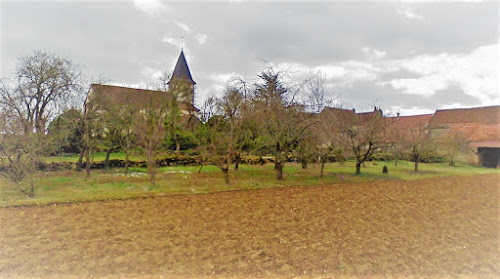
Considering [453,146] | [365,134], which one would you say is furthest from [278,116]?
[453,146]

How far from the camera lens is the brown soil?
14.3 ft

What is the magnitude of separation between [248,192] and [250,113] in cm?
546

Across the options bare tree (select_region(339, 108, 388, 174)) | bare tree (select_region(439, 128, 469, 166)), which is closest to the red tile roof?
bare tree (select_region(439, 128, 469, 166))

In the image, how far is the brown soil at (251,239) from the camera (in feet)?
14.3

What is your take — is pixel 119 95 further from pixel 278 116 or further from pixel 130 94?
pixel 278 116

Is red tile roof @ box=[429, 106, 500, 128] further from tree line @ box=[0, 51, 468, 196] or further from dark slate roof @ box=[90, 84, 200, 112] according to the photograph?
dark slate roof @ box=[90, 84, 200, 112]

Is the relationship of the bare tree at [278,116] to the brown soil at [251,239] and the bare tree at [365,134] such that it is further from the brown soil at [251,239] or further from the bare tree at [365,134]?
the brown soil at [251,239]

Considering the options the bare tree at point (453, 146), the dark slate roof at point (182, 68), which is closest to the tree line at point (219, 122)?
the bare tree at point (453, 146)

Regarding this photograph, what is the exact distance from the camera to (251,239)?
5.73 metres

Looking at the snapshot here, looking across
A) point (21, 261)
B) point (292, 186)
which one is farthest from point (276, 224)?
point (292, 186)

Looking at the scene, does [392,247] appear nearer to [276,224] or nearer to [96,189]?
[276,224]

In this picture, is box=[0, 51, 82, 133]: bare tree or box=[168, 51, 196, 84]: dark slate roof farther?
box=[168, 51, 196, 84]: dark slate roof

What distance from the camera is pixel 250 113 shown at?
15.8 metres

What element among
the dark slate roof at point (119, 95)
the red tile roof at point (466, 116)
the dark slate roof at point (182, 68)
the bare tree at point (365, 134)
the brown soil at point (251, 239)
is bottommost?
the brown soil at point (251, 239)
